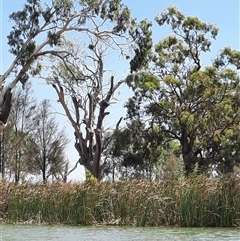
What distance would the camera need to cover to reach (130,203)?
41.9 feet

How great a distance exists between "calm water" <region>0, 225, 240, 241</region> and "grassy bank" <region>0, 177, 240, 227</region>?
0.63m

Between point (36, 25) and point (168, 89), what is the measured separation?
7.89m

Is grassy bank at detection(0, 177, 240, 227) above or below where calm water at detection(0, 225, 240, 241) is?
above

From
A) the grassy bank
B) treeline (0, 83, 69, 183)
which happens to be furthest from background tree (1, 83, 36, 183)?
the grassy bank

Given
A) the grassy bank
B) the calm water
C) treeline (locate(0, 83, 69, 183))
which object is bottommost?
the calm water

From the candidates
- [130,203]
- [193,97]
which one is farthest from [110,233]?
[193,97]

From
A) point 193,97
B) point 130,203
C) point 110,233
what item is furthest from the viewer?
point 193,97

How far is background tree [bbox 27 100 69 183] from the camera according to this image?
104 ft

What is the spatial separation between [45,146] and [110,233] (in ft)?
70.6

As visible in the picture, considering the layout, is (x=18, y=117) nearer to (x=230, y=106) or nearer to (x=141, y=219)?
(x=230, y=106)

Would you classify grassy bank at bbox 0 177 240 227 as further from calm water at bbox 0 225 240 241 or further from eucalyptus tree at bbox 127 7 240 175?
eucalyptus tree at bbox 127 7 240 175

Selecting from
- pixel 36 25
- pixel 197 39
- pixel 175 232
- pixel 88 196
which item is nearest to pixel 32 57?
pixel 36 25

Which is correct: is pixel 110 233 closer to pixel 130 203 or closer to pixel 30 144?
pixel 130 203

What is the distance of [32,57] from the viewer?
23250mm
